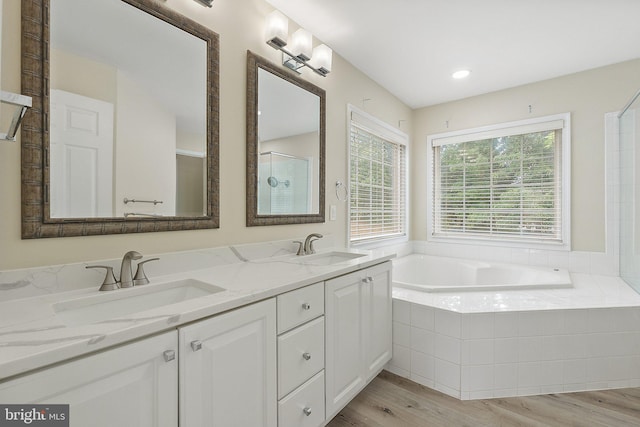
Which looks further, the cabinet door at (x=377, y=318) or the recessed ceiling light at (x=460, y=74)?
the recessed ceiling light at (x=460, y=74)

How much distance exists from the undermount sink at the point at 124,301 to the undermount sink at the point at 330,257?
2.43ft

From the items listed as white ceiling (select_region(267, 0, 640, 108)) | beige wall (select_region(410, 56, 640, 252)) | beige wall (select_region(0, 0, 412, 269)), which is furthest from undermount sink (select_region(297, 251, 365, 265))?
beige wall (select_region(410, 56, 640, 252))

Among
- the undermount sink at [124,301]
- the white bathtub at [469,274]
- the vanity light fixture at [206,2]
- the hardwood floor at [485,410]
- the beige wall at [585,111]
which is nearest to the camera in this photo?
the undermount sink at [124,301]

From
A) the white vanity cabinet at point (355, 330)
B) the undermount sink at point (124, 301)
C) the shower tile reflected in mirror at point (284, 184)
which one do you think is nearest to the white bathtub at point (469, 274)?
the white vanity cabinet at point (355, 330)

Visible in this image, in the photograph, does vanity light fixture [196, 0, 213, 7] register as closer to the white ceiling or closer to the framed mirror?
the framed mirror

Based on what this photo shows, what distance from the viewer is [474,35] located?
7.20 feet

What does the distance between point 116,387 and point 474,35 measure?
9.30 ft

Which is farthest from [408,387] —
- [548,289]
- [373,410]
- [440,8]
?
[440,8]

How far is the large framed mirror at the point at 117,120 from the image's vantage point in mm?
1018

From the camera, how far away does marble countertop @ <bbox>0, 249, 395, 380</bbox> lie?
637 millimetres

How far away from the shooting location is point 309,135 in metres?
2.16

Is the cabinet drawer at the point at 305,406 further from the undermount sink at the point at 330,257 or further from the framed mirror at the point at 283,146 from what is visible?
the framed mirror at the point at 283,146

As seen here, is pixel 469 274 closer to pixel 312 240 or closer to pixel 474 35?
pixel 312 240

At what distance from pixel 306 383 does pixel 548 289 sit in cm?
213
